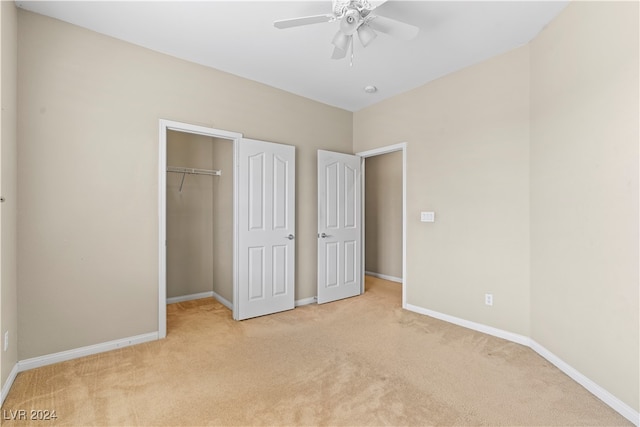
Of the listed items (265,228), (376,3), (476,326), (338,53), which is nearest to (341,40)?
(338,53)

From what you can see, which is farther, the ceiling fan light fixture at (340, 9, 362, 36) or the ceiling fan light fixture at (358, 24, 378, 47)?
the ceiling fan light fixture at (358, 24, 378, 47)

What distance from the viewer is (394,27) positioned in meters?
2.16

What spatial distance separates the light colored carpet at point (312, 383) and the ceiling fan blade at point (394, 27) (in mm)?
2527

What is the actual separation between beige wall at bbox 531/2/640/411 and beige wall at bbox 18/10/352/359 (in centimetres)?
321

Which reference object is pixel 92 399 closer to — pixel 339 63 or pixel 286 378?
pixel 286 378

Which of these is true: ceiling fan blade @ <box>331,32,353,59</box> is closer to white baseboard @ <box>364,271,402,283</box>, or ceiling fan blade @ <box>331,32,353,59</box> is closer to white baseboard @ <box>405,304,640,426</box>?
white baseboard @ <box>405,304,640,426</box>

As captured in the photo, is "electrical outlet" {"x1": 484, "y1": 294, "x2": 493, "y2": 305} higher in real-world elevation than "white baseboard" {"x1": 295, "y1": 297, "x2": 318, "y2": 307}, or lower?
Result: higher

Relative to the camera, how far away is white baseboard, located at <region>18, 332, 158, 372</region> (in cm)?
234

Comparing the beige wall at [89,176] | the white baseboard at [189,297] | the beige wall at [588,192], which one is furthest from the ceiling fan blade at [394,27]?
the white baseboard at [189,297]

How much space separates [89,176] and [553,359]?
13.6 ft

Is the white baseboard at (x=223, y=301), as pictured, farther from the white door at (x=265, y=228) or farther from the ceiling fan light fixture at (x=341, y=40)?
the ceiling fan light fixture at (x=341, y=40)

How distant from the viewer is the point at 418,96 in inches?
146

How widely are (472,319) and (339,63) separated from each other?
3039 millimetres

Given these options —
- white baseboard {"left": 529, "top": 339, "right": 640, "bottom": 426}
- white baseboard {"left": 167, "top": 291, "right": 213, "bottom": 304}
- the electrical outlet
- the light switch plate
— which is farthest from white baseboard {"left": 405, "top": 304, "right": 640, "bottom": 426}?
white baseboard {"left": 167, "top": 291, "right": 213, "bottom": 304}
